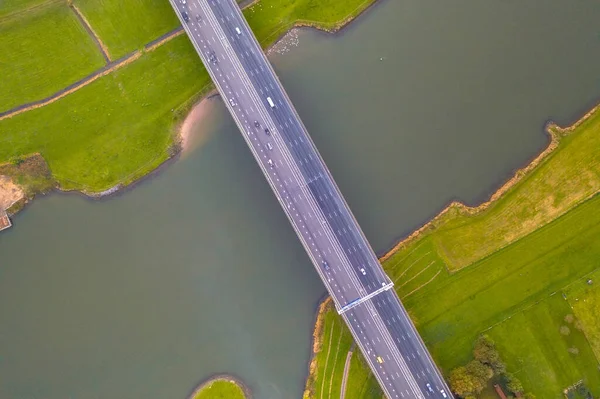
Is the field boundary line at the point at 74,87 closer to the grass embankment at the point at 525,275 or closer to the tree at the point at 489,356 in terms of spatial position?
the grass embankment at the point at 525,275

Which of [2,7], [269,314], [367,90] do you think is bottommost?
[269,314]

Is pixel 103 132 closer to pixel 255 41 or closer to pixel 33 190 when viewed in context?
pixel 33 190

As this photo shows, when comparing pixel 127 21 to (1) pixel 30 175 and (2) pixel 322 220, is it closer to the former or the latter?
(1) pixel 30 175

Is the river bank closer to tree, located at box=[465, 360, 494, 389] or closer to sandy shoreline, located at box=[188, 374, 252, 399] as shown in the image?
sandy shoreline, located at box=[188, 374, 252, 399]

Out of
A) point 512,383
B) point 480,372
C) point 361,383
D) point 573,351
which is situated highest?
point 361,383

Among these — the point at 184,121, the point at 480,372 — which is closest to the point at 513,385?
the point at 480,372

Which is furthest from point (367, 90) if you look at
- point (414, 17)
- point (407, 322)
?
point (407, 322)
